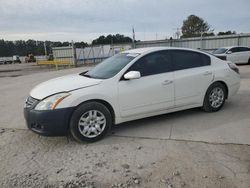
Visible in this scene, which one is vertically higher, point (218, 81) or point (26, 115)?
point (218, 81)

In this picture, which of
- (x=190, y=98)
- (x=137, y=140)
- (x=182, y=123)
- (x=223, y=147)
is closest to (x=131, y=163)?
(x=137, y=140)

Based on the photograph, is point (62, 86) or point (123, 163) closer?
point (123, 163)

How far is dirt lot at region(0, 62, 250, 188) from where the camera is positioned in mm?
2861

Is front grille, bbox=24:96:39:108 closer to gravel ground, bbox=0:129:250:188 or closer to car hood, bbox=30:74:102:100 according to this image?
car hood, bbox=30:74:102:100

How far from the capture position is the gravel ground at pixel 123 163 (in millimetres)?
2832

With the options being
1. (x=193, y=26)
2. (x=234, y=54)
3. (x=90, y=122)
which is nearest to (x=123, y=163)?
(x=90, y=122)

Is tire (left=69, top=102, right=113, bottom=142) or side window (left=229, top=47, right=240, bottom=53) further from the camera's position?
side window (left=229, top=47, right=240, bottom=53)

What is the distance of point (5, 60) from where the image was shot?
57.9 meters

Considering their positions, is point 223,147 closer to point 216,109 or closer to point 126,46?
point 216,109

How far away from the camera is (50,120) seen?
367cm

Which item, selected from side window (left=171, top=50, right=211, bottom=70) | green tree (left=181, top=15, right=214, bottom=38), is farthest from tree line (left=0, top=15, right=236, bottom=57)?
side window (left=171, top=50, right=211, bottom=70)

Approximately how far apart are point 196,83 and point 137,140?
1.86 meters

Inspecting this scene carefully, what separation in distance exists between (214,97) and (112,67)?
2.42m

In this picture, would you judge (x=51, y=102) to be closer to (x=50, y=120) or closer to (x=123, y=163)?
(x=50, y=120)
